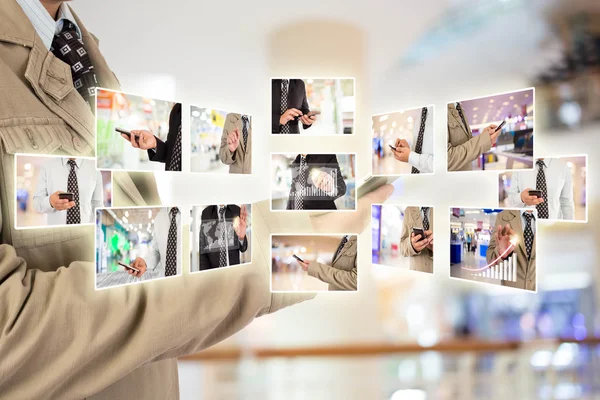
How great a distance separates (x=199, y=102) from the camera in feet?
2.97

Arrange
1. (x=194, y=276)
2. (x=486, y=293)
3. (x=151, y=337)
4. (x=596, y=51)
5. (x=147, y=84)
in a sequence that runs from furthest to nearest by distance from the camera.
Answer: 1. (x=486, y=293)
2. (x=596, y=51)
3. (x=147, y=84)
4. (x=194, y=276)
5. (x=151, y=337)

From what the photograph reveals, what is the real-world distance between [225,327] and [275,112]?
0.45 meters

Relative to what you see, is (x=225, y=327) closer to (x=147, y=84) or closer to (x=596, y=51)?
(x=147, y=84)

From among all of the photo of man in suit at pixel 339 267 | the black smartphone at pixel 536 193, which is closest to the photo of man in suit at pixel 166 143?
the photo of man in suit at pixel 339 267

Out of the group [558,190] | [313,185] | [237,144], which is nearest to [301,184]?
[313,185]

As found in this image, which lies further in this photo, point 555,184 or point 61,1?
point 555,184

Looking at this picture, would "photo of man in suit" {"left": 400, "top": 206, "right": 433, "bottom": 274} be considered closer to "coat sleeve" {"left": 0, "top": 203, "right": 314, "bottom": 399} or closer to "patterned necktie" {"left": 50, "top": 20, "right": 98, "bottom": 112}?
"coat sleeve" {"left": 0, "top": 203, "right": 314, "bottom": 399}

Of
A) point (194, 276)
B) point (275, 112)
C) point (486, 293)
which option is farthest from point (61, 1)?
point (486, 293)

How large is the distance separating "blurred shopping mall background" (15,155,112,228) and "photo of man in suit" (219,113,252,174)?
30 centimetres

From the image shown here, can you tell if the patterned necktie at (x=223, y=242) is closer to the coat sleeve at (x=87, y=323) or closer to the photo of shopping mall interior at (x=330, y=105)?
the coat sleeve at (x=87, y=323)

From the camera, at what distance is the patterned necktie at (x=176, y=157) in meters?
0.73

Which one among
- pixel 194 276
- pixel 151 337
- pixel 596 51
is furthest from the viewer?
pixel 596 51

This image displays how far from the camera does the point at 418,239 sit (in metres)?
0.85

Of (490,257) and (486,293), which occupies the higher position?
(490,257)
